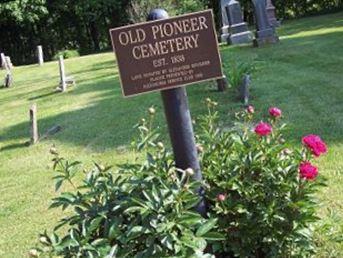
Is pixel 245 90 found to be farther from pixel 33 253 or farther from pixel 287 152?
pixel 33 253

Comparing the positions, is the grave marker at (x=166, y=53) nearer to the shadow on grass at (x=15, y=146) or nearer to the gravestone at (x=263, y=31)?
the shadow on grass at (x=15, y=146)

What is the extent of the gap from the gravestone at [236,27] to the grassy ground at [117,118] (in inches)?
89.0

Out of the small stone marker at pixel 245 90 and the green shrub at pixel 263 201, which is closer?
the green shrub at pixel 263 201

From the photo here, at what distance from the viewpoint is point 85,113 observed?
38.8 feet

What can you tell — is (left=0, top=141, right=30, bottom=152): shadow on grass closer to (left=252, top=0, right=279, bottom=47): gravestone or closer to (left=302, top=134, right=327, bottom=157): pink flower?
(left=302, top=134, right=327, bottom=157): pink flower

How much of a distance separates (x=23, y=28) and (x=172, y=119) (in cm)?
4043

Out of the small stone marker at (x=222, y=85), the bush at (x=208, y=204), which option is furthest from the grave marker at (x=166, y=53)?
the small stone marker at (x=222, y=85)

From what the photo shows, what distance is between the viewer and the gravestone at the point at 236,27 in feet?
64.9

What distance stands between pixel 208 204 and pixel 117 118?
703cm

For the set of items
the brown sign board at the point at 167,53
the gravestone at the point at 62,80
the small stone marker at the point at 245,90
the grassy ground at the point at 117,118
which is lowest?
the grassy ground at the point at 117,118

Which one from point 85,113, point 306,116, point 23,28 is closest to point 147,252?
point 306,116

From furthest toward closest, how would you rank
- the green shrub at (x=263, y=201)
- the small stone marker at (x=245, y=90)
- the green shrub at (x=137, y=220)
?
1. the small stone marker at (x=245, y=90)
2. the green shrub at (x=263, y=201)
3. the green shrub at (x=137, y=220)

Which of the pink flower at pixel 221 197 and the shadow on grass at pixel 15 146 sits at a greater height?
the pink flower at pixel 221 197

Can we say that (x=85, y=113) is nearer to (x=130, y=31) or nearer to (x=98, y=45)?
(x=130, y=31)
